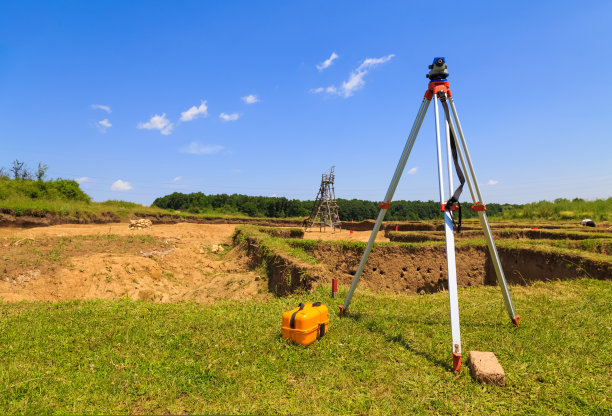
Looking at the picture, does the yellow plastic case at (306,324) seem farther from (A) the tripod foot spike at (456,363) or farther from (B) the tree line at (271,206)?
(B) the tree line at (271,206)

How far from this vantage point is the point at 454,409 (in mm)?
3029

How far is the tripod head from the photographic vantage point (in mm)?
4251

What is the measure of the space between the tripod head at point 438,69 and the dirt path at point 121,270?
7.95 meters

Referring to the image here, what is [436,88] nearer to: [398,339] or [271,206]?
[398,339]

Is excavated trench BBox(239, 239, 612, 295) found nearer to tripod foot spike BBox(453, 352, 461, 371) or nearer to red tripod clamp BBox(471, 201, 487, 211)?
red tripod clamp BBox(471, 201, 487, 211)

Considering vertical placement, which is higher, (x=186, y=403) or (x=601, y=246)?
(x=601, y=246)

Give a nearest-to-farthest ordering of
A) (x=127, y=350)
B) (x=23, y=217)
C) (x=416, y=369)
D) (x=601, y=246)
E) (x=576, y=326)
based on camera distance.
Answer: (x=416, y=369) < (x=127, y=350) < (x=576, y=326) < (x=601, y=246) < (x=23, y=217)

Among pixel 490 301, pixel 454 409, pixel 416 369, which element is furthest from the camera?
pixel 490 301

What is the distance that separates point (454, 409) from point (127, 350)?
4.15 metres

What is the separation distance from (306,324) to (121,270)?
1084 centimetres

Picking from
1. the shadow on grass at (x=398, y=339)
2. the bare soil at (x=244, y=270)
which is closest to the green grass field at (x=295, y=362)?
the shadow on grass at (x=398, y=339)

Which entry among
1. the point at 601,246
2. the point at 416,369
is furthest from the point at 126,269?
the point at 601,246

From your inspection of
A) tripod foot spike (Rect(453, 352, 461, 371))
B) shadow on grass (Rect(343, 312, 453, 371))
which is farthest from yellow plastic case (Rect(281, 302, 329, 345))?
tripod foot spike (Rect(453, 352, 461, 371))

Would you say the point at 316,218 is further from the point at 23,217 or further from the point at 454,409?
the point at 454,409
